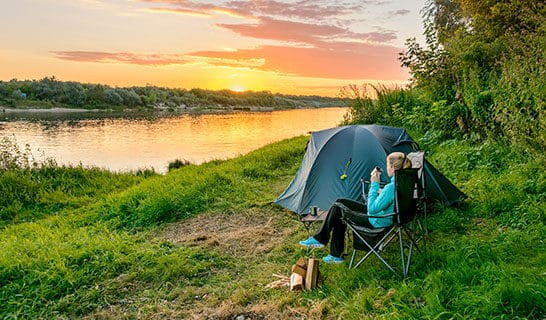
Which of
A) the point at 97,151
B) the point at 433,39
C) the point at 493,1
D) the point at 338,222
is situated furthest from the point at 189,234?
the point at 97,151

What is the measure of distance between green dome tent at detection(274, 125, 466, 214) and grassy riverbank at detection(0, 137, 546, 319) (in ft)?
1.21

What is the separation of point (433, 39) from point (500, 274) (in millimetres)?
9284

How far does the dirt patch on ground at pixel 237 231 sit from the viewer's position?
556 centimetres

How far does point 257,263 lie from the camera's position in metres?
4.98

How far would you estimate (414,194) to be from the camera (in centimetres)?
443

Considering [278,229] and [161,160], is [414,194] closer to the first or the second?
[278,229]

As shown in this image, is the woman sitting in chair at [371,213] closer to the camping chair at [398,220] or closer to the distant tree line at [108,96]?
the camping chair at [398,220]

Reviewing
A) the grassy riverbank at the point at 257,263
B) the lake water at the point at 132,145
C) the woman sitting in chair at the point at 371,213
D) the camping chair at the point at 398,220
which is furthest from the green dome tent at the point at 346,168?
the lake water at the point at 132,145

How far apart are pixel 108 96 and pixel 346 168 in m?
75.4

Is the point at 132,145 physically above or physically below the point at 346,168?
below

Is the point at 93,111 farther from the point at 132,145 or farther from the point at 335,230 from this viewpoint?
the point at 335,230

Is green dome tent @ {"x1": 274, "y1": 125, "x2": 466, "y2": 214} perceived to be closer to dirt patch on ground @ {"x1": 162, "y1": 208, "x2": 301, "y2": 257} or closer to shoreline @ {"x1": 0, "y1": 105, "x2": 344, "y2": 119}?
dirt patch on ground @ {"x1": 162, "y1": 208, "x2": 301, "y2": 257}

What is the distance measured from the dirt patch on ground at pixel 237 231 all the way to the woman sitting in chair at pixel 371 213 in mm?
1110

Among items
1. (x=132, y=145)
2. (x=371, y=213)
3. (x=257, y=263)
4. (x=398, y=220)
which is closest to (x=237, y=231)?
(x=257, y=263)
